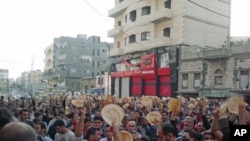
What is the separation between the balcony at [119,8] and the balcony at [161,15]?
492 cm

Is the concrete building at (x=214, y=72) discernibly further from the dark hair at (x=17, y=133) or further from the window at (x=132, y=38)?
the dark hair at (x=17, y=133)

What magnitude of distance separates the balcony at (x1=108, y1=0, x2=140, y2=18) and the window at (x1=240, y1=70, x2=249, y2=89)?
Result: 16109 mm

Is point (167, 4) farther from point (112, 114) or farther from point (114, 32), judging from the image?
point (112, 114)

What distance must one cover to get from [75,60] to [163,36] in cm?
3953

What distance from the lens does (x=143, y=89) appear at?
34.9m

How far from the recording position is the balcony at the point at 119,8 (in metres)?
38.4

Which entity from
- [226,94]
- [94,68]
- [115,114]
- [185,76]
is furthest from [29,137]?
[94,68]

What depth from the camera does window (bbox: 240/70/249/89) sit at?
77.0 feet

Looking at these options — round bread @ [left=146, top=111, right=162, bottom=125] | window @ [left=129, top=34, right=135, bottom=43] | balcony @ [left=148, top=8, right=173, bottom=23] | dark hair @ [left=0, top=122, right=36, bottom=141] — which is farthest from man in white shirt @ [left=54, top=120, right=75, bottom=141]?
window @ [left=129, top=34, right=135, bottom=43]

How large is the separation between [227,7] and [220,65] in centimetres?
1041

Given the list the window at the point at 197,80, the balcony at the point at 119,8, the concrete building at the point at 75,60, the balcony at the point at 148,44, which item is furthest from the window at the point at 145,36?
the concrete building at the point at 75,60

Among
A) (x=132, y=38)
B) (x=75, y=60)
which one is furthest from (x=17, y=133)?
(x=75, y=60)

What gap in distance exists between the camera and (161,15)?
103 feet

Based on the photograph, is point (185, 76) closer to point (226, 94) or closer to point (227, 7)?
point (226, 94)
